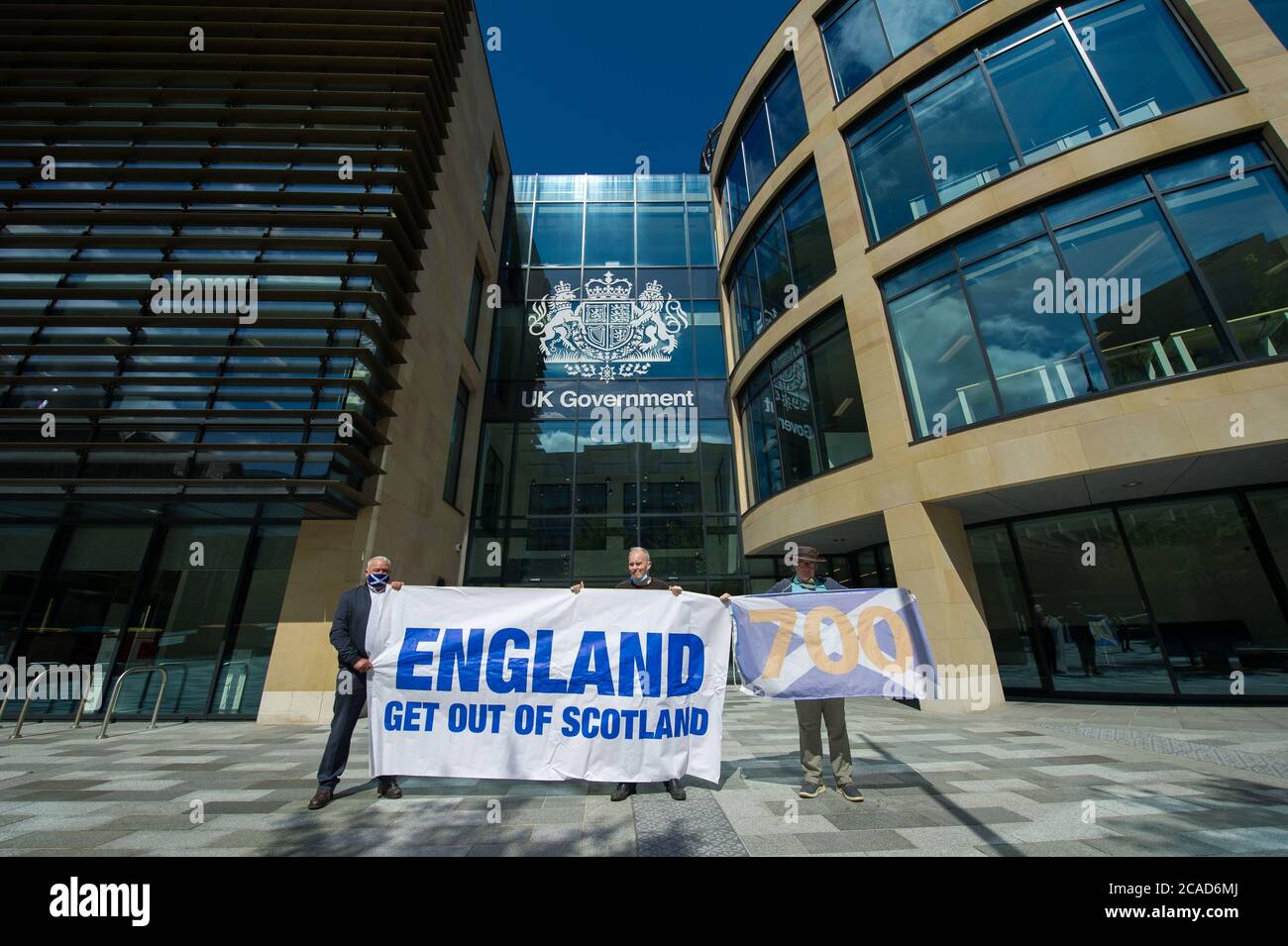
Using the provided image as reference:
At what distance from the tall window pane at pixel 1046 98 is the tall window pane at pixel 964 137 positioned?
0.95 feet

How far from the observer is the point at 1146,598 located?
8.80 metres

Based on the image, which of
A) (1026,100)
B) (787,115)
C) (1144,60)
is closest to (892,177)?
(1026,100)

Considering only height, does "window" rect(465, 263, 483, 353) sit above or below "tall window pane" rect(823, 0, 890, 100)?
below

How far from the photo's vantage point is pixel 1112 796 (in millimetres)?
4180

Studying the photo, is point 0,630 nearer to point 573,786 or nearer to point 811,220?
point 573,786

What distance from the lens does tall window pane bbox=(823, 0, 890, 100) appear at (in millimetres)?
12344

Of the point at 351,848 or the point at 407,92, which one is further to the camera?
the point at 407,92

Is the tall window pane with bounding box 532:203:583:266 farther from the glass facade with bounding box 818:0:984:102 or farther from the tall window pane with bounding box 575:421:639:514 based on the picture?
the glass facade with bounding box 818:0:984:102

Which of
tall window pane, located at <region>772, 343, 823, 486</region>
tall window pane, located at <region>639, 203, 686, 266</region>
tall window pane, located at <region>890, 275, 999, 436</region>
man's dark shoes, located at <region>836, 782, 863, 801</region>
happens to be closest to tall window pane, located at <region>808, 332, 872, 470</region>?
tall window pane, located at <region>772, 343, 823, 486</region>

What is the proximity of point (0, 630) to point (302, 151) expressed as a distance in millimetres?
10140

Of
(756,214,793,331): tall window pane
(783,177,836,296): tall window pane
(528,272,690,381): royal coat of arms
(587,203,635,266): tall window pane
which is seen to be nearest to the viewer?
(783,177,836,296): tall window pane

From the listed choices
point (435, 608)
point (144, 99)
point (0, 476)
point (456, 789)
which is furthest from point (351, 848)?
point (144, 99)

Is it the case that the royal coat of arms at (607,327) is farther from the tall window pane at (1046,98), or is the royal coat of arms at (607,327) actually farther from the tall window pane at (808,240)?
the tall window pane at (1046,98)

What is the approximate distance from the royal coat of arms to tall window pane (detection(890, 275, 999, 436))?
8890mm
